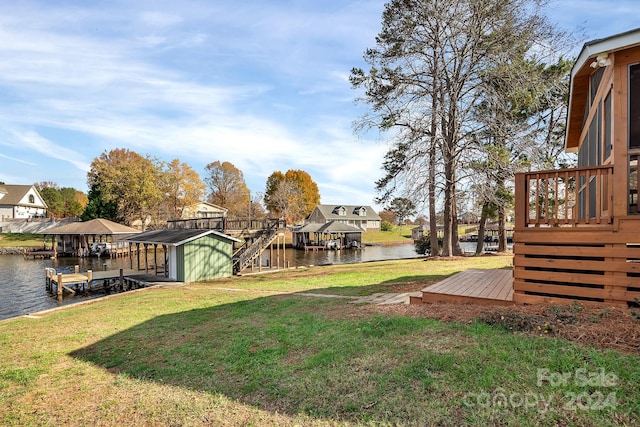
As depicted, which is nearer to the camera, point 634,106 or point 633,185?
point 634,106

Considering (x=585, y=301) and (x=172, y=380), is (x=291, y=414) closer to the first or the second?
(x=172, y=380)

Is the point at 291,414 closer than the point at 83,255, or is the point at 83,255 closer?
the point at 291,414

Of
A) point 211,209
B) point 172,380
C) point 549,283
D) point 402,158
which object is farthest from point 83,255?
point 549,283

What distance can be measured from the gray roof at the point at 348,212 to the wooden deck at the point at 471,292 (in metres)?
55.0

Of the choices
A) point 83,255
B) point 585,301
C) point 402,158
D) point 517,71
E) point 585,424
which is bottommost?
point 83,255

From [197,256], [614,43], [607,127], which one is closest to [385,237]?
[197,256]

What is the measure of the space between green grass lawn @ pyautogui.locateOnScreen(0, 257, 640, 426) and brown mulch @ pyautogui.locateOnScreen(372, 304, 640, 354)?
215 millimetres

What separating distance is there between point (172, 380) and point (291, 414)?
1834mm

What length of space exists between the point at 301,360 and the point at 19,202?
67.6 meters

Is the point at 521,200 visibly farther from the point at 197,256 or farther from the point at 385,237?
the point at 385,237

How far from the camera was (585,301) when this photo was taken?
182 inches

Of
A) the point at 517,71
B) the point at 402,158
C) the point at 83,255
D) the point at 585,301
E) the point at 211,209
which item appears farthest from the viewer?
the point at 211,209

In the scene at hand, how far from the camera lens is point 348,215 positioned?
67.1 metres

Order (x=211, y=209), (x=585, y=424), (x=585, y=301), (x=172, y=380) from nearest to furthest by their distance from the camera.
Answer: (x=585, y=424) → (x=172, y=380) → (x=585, y=301) → (x=211, y=209)
